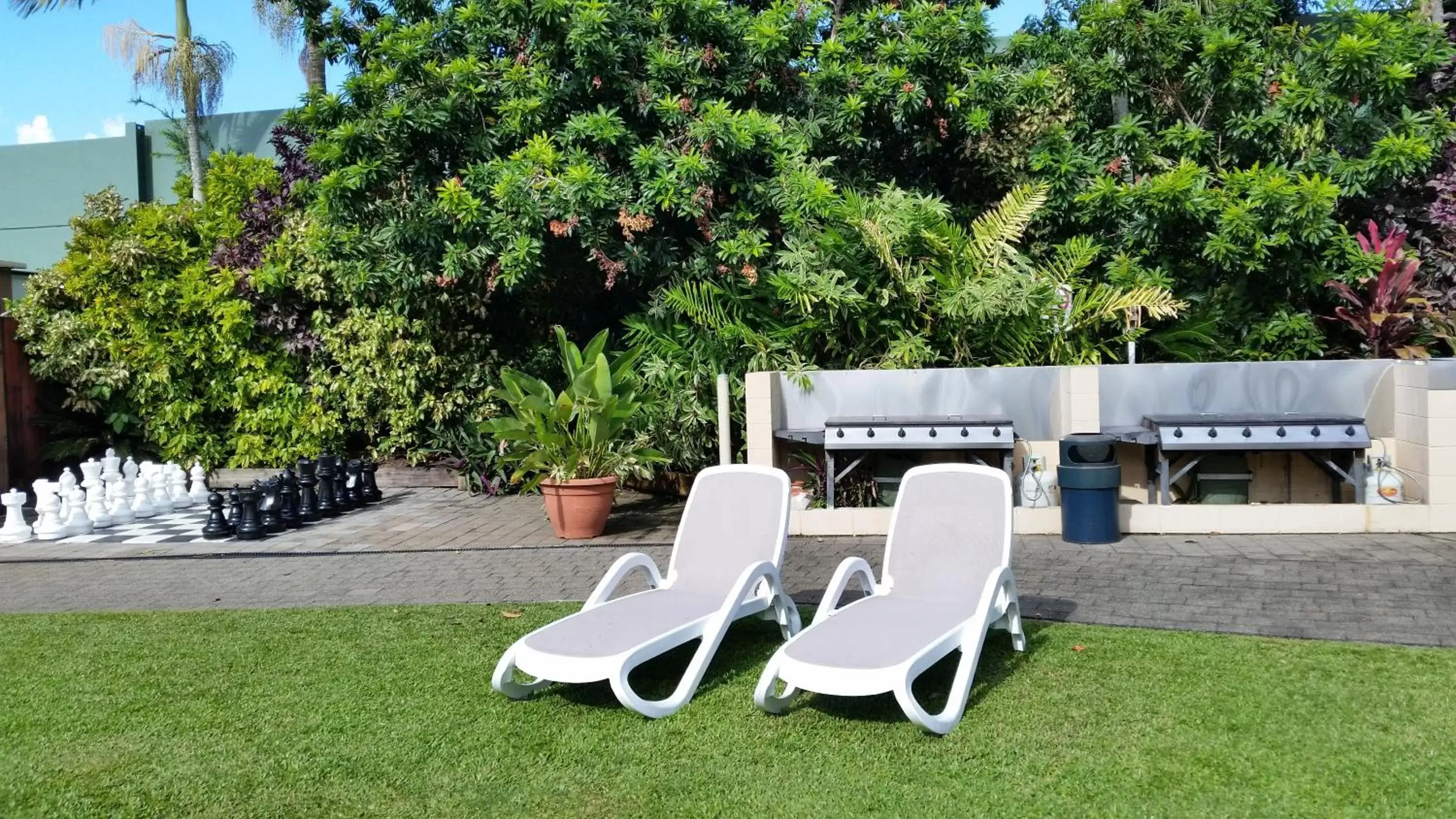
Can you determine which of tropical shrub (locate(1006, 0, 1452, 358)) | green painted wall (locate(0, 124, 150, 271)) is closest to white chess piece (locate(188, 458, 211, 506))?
tropical shrub (locate(1006, 0, 1452, 358))

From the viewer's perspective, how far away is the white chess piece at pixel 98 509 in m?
11.4

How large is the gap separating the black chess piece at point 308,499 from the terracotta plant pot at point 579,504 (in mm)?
3006

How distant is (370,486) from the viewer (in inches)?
513

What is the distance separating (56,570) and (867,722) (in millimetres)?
7577

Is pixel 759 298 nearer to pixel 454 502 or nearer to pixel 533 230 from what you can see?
pixel 533 230

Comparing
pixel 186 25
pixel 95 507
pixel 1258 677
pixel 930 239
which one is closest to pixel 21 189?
pixel 186 25

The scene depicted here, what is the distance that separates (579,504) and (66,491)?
5.47m

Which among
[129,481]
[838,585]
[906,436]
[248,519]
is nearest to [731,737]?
[838,585]

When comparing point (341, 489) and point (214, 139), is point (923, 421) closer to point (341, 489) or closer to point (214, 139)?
point (341, 489)

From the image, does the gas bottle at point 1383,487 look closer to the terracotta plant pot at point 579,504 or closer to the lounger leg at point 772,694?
the terracotta plant pot at point 579,504

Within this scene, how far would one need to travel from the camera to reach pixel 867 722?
199 inches

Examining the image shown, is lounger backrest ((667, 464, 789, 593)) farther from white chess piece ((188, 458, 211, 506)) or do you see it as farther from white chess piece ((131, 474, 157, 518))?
white chess piece ((188, 458, 211, 506))

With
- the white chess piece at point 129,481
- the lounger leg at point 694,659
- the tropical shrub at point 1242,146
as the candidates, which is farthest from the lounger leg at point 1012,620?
the white chess piece at point 129,481

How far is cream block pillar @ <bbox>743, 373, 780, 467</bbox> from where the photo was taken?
408 inches
